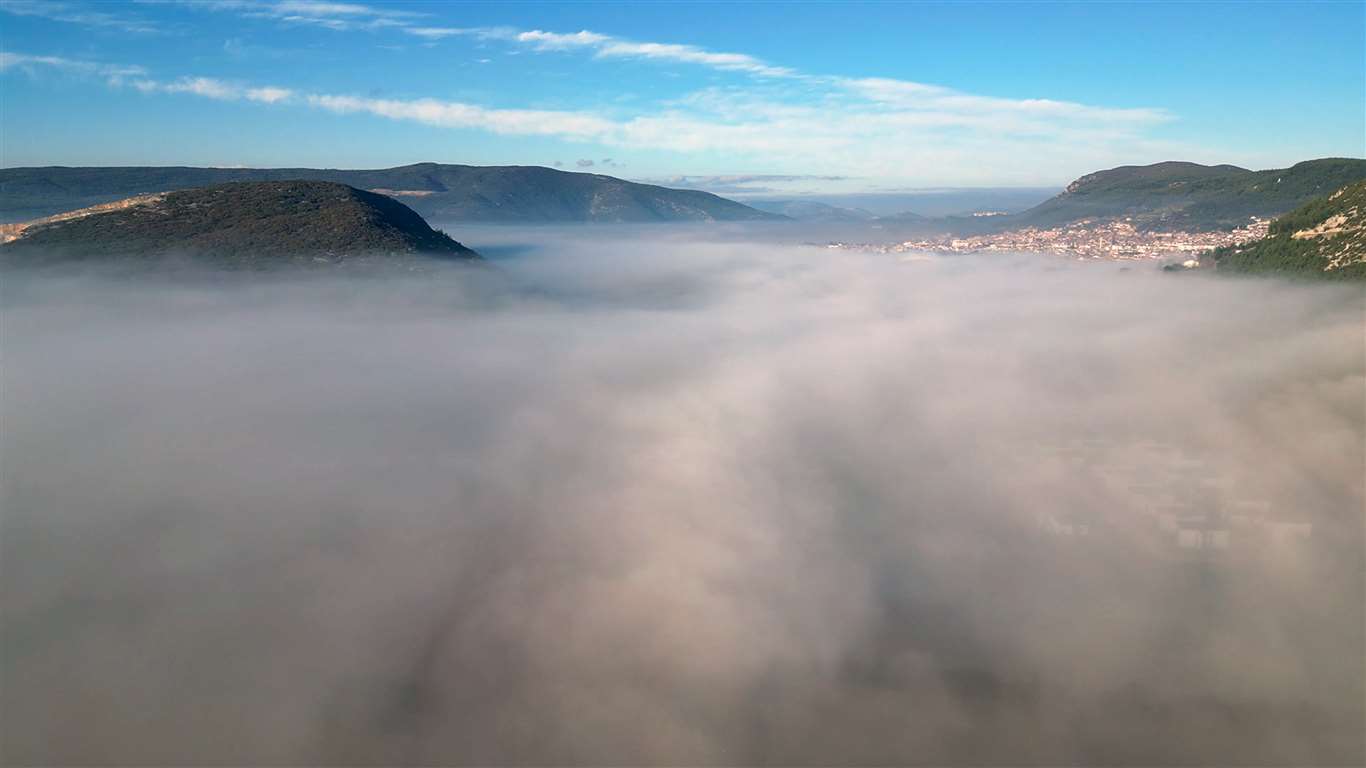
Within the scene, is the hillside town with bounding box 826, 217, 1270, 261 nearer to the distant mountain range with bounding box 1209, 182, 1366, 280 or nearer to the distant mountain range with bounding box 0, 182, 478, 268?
the distant mountain range with bounding box 1209, 182, 1366, 280

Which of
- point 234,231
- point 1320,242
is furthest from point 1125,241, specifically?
point 234,231

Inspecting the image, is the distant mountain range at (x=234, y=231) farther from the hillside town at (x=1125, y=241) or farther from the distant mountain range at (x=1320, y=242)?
the hillside town at (x=1125, y=241)

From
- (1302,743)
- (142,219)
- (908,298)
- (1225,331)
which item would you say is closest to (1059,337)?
(1225,331)

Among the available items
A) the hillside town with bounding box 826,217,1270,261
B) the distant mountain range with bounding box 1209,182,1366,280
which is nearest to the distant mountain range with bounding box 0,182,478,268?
the distant mountain range with bounding box 1209,182,1366,280

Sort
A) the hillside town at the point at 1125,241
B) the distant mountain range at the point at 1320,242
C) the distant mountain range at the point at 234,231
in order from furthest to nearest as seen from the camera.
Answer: the hillside town at the point at 1125,241 → the distant mountain range at the point at 234,231 → the distant mountain range at the point at 1320,242

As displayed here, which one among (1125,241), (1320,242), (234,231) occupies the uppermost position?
(1125,241)

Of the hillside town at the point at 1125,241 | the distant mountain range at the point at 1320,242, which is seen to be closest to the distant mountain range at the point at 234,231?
the distant mountain range at the point at 1320,242

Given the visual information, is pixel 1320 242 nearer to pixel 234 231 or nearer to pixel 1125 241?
pixel 1125 241
